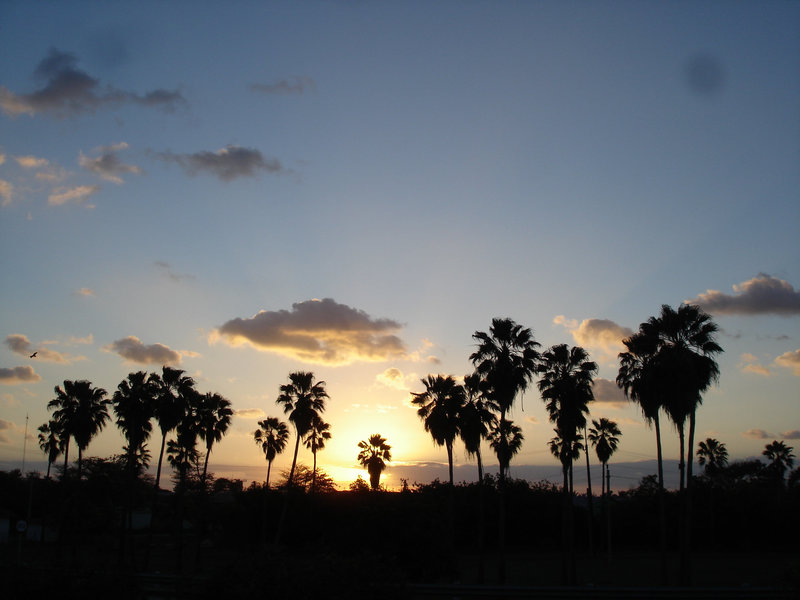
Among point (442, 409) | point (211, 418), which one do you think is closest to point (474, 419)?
point (442, 409)

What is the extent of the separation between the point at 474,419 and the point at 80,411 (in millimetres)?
33932

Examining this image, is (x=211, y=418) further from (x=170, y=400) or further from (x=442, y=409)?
(x=442, y=409)

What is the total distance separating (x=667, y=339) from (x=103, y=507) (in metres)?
43.3

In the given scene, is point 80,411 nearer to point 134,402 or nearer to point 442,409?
point 134,402

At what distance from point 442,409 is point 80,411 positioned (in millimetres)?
31753

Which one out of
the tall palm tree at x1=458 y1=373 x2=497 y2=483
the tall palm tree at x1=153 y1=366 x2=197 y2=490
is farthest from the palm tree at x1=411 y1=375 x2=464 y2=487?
the tall palm tree at x1=153 y1=366 x2=197 y2=490

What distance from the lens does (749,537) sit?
2815 inches

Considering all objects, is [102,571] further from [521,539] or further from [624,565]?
[521,539]

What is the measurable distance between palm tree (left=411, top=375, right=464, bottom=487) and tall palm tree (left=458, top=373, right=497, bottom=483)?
0.45 meters

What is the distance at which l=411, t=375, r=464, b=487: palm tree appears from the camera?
1752 inches

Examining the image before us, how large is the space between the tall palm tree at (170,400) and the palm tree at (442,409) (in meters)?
18.9

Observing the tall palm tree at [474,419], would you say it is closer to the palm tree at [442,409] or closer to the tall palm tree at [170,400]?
the palm tree at [442,409]

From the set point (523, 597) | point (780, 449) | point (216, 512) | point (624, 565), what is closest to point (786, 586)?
point (523, 597)

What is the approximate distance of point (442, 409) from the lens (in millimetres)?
44844
